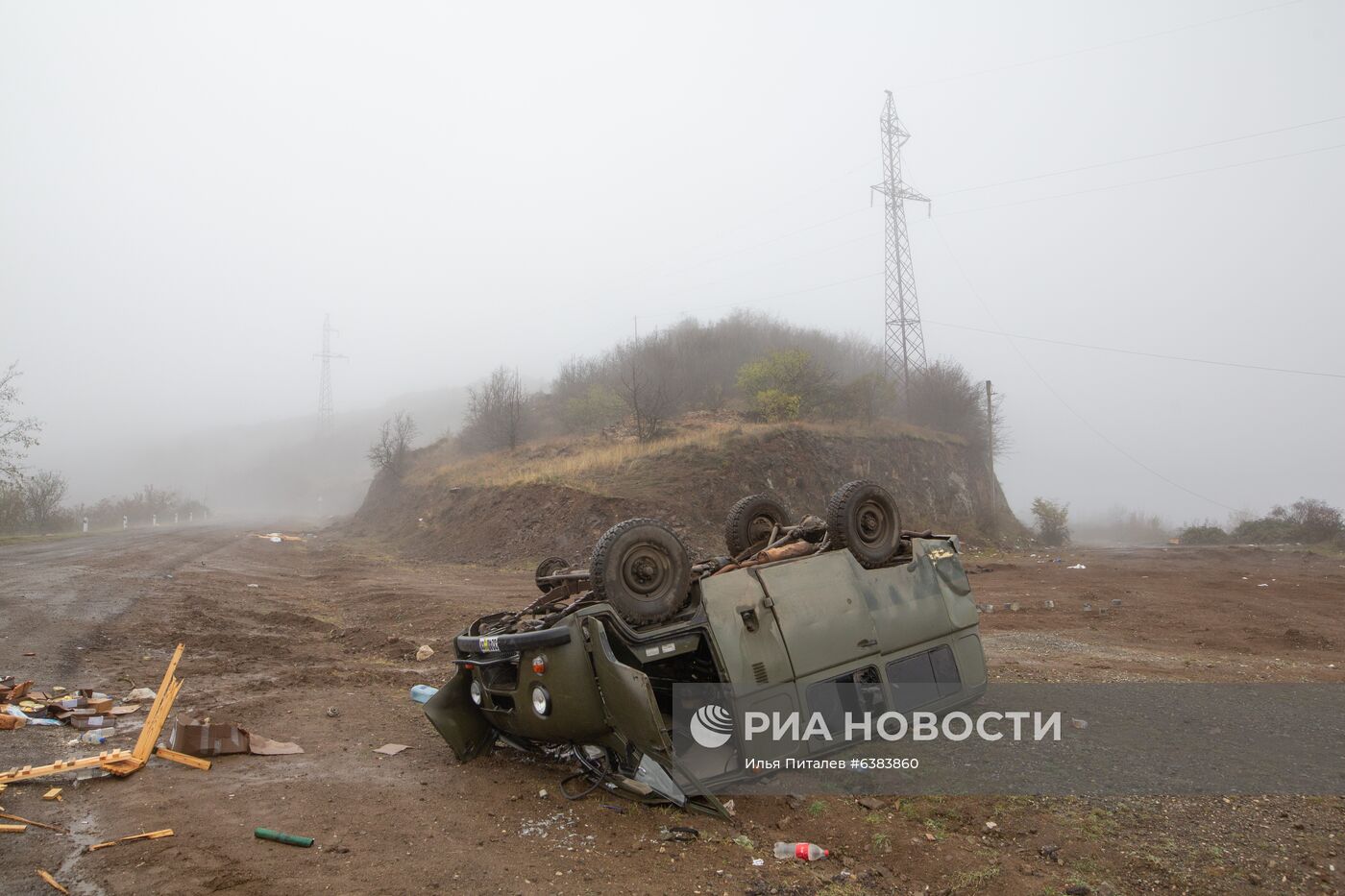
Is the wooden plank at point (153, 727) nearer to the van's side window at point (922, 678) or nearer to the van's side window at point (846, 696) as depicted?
the van's side window at point (846, 696)

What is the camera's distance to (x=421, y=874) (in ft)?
12.2

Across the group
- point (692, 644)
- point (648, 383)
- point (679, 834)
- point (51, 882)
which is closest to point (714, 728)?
point (692, 644)

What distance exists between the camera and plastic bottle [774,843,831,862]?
406cm

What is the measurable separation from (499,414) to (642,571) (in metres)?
36.5

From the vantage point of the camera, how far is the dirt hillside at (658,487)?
2306 cm

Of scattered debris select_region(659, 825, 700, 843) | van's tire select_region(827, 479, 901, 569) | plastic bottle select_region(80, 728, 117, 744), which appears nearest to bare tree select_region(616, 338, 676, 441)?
van's tire select_region(827, 479, 901, 569)

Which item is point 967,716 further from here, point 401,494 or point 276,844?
point 401,494

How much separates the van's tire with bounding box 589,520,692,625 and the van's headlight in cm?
64

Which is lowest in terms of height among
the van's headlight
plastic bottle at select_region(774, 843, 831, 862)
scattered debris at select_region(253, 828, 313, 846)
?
plastic bottle at select_region(774, 843, 831, 862)

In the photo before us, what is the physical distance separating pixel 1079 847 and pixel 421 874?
3.48 m

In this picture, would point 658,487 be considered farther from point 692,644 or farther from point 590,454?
point 692,644

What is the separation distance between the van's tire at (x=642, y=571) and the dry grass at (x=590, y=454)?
18.9 m

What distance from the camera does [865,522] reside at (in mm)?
5906

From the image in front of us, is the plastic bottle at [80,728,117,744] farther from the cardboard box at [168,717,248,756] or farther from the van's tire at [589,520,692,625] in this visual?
the van's tire at [589,520,692,625]
